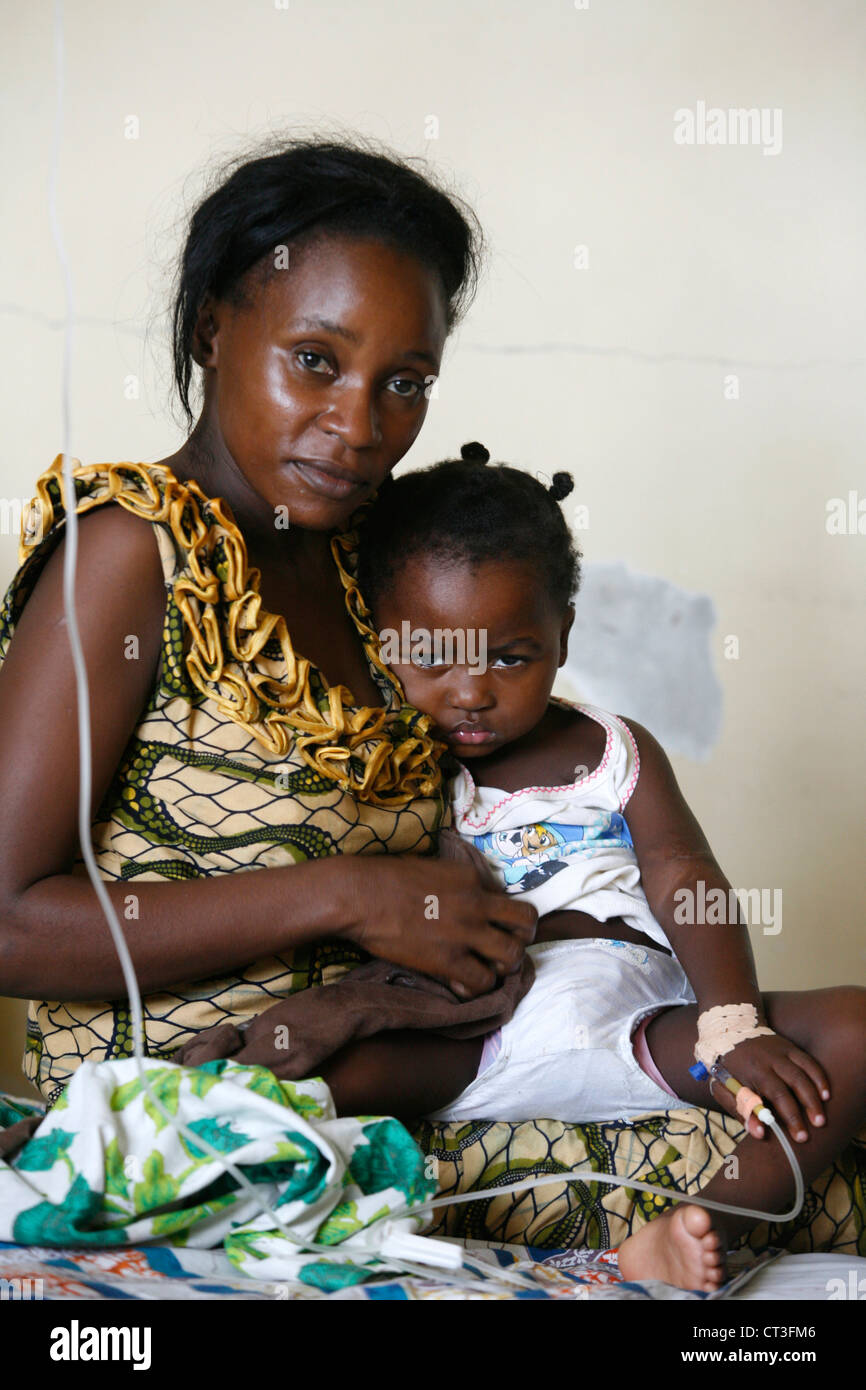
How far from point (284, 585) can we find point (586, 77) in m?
1.80

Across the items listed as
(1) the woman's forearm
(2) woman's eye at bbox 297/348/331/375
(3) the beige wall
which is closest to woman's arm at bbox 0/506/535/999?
(1) the woman's forearm

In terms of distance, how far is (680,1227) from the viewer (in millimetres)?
1022

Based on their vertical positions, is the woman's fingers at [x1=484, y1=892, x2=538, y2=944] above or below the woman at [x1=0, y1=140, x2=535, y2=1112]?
below

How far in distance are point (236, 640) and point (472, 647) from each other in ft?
1.14

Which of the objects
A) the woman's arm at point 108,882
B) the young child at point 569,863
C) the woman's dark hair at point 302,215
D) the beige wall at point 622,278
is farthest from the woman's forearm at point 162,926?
the beige wall at point 622,278

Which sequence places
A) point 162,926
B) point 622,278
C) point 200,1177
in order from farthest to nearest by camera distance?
point 622,278 < point 162,926 < point 200,1177

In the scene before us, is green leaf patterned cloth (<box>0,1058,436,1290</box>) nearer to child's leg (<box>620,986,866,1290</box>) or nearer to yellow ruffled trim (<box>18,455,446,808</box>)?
child's leg (<box>620,986,866,1290</box>)

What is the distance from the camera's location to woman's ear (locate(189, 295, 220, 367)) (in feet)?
4.43

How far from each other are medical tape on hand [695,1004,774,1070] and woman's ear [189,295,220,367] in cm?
83

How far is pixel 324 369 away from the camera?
126cm

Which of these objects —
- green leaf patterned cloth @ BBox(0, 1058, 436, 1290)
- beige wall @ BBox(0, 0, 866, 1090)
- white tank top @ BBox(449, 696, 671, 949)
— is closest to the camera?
green leaf patterned cloth @ BBox(0, 1058, 436, 1290)

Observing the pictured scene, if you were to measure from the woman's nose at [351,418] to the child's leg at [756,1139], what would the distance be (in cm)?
65

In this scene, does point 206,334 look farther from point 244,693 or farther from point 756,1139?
point 756,1139

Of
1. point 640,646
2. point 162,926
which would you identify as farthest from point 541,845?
point 640,646
